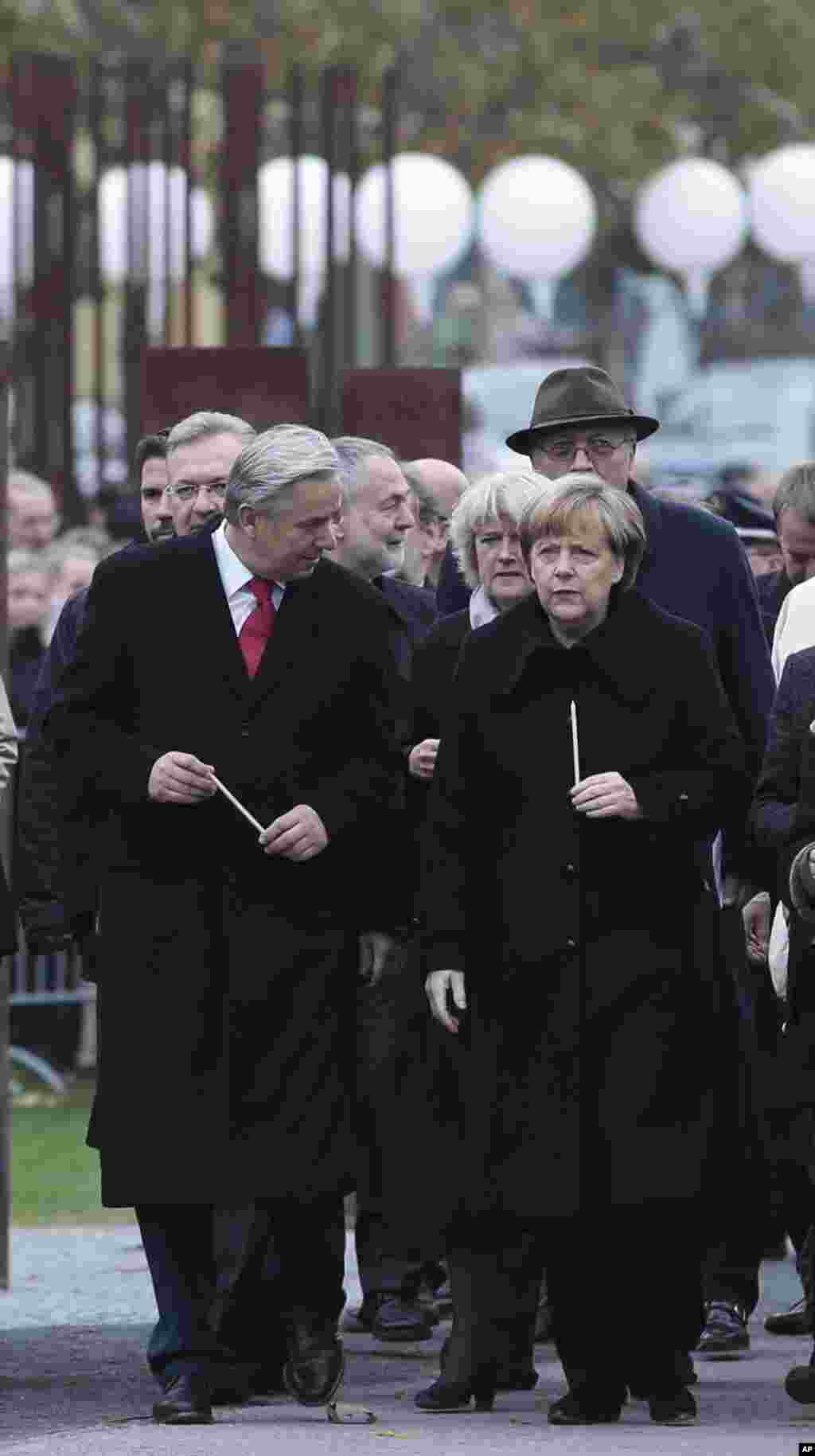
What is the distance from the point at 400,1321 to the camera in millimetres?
9289

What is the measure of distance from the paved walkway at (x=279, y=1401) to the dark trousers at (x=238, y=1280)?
0.14m

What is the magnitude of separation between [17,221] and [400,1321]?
1057cm

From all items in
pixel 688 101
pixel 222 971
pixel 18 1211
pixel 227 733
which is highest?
pixel 688 101

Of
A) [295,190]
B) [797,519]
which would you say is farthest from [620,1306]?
[295,190]

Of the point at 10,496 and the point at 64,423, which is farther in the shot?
the point at 64,423

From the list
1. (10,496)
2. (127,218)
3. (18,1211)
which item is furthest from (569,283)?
(18,1211)

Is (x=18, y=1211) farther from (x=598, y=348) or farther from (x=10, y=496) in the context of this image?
(x=598, y=348)

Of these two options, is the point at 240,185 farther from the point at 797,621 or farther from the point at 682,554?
the point at 797,621

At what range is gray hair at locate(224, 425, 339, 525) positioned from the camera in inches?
305

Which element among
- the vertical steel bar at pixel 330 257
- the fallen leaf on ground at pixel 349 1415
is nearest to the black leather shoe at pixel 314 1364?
the fallen leaf on ground at pixel 349 1415

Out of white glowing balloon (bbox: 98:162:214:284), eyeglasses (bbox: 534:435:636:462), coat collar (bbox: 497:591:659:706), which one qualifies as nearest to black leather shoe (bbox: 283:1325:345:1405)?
coat collar (bbox: 497:591:659:706)

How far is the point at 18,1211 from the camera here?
11922 mm

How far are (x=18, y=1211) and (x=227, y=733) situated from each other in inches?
177

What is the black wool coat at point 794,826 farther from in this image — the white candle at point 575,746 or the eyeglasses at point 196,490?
the eyeglasses at point 196,490
